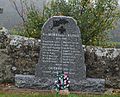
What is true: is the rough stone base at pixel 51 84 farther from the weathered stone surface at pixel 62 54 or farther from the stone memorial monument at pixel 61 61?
the weathered stone surface at pixel 62 54

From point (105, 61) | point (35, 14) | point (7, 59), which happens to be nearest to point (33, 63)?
point (7, 59)

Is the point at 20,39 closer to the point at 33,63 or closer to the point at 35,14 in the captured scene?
the point at 33,63

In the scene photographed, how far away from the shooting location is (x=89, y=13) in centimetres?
1498

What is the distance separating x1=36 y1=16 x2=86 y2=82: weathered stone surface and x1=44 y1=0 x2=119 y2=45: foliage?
2.23 meters

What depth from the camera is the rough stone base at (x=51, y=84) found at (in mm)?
12289

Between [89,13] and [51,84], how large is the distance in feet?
11.0

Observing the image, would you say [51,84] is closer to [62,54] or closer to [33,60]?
[62,54]

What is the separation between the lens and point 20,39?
12.9 meters

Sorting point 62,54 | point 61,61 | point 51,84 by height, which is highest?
point 62,54

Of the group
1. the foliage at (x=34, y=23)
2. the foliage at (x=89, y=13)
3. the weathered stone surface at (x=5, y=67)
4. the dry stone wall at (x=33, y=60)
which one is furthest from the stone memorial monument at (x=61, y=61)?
the foliage at (x=34, y=23)

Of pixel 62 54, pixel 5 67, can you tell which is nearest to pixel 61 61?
pixel 62 54

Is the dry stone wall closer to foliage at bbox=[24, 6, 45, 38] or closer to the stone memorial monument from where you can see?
the stone memorial monument

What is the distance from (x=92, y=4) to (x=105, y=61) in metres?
2.86

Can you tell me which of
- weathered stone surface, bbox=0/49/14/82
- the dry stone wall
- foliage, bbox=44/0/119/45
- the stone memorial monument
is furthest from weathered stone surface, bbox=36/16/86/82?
foliage, bbox=44/0/119/45
